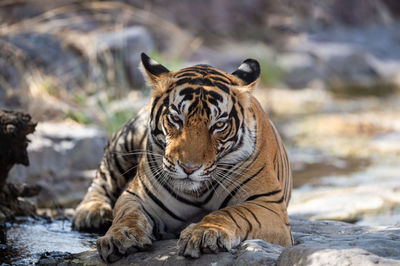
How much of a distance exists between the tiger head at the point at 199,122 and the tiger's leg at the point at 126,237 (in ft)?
1.01

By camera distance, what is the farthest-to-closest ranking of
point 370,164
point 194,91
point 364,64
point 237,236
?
point 364,64 < point 370,164 < point 194,91 < point 237,236

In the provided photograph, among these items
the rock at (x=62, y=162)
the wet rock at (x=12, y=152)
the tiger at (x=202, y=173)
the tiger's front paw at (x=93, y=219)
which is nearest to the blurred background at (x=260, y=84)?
the rock at (x=62, y=162)

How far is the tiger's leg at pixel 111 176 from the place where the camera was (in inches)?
178

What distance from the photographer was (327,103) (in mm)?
15297

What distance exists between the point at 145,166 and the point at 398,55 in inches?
773

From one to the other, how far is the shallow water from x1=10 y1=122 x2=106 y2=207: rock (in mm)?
1538

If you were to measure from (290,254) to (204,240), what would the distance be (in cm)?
46

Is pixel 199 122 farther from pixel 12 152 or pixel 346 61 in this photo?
pixel 346 61

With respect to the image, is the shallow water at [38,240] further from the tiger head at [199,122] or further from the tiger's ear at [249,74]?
the tiger's ear at [249,74]

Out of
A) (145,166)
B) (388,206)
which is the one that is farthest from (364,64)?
(145,166)

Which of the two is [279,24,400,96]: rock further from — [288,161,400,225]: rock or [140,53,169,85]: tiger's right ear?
[140,53,169,85]: tiger's right ear

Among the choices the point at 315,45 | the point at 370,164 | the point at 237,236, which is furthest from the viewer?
the point at 315,45

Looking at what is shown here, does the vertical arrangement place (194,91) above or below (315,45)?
below

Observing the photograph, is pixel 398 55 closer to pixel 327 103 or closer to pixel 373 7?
pixel 373 7
